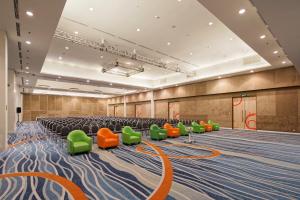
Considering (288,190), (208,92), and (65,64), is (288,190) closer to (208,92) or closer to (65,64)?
(208,92)

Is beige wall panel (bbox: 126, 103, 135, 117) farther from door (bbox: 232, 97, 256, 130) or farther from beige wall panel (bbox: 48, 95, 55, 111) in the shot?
door (bbox: 232, 97, 256, 130)

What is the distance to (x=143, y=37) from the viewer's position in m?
9.05

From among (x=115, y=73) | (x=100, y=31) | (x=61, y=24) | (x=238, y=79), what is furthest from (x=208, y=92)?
(x=61, y=24)

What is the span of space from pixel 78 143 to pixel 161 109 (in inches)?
625

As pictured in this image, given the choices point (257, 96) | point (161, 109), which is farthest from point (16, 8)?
point (161, 109)

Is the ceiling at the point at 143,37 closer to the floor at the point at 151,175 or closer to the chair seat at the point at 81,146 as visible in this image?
the chair seat at the point at 81,146

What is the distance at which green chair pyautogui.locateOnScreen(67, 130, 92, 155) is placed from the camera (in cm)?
550

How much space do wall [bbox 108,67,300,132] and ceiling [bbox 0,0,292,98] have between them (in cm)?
99

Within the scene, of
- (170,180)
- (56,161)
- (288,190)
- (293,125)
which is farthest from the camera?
(293,125)

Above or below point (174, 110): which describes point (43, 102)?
above

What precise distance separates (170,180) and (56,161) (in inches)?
135

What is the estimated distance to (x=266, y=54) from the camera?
855 centimetres

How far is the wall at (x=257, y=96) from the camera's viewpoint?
428 inches

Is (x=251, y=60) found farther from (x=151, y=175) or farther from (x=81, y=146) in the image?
(x=81, y=146)
